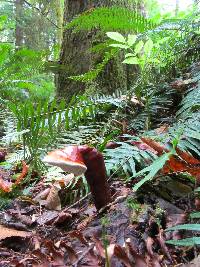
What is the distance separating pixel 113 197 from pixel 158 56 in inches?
69.9

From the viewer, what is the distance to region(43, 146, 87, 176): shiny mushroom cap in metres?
1.08

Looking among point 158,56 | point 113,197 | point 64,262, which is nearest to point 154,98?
point 158,56

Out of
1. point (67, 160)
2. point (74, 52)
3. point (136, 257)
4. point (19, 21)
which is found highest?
point (19, 21)

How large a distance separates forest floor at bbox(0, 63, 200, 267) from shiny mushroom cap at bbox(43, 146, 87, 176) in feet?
0.66

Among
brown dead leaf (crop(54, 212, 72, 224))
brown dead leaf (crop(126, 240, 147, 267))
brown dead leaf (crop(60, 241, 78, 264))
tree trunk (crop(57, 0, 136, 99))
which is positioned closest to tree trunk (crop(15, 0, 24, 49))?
tree trunk (crop(57, 0, 136, 99))

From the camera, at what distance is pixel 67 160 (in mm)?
1110

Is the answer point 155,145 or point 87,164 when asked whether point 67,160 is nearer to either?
point 87,164

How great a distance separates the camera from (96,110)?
257cm

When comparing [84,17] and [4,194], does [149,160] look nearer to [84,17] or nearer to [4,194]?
[4,194]

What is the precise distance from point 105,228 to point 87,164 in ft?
0.81

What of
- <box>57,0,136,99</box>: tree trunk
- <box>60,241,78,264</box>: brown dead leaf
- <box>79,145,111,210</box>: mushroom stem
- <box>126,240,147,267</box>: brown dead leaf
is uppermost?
<box>57,0,136,99</box>: tree trunk

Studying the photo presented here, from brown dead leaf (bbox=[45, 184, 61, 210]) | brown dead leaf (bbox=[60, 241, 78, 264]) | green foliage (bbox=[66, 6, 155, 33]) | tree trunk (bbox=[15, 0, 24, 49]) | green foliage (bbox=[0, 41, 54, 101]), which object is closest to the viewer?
brown dead leaf (bbox=[60, 241, 78, 264])

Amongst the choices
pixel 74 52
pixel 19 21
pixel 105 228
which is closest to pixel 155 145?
pixel 105 228

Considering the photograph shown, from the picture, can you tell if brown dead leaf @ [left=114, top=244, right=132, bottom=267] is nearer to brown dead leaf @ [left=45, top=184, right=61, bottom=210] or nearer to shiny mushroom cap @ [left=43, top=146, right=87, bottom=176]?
shiny mushroom cap @ [left=43, top=146, right=87, bottom=176]
